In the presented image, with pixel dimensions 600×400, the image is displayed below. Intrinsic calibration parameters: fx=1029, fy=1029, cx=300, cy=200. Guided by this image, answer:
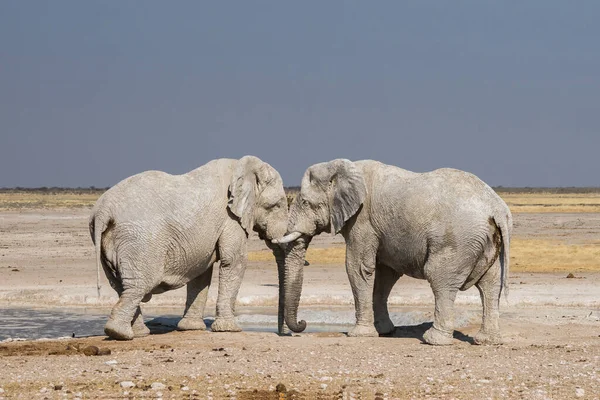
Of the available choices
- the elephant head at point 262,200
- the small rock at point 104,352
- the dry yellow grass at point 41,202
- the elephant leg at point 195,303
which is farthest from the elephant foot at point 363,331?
the dry yellow grass at point 41,202

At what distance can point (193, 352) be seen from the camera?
1269 centimetres

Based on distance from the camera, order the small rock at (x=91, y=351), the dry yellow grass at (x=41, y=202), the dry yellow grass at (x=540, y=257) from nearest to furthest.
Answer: the small rock at (x=91, y=351), the dry yellow grass at (x=540, y=257), the dry yellow grass at (x=41, y=202)

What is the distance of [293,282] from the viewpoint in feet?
48.5

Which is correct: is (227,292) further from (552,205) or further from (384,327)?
(552,205)

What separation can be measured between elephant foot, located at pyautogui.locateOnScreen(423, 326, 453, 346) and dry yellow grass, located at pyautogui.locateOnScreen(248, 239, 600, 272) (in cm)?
1367

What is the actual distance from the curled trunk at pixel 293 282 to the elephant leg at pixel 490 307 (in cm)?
261

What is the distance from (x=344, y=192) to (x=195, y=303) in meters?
2.78

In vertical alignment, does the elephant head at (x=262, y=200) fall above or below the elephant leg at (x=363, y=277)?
above

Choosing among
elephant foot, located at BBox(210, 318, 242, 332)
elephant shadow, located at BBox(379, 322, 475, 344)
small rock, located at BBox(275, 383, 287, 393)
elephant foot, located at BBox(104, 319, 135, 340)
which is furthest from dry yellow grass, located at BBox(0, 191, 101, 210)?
small rock, located at BBox(275, 383, 287, 393)

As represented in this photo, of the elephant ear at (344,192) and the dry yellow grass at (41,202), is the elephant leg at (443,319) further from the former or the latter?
the dry yellow grass at (41,202)

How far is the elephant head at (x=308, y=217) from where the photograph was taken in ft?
48.0

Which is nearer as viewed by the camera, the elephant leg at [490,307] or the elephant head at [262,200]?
the elephant leg at [490,307]

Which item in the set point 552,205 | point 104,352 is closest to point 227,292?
point 104,352

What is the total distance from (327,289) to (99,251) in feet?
28.2
